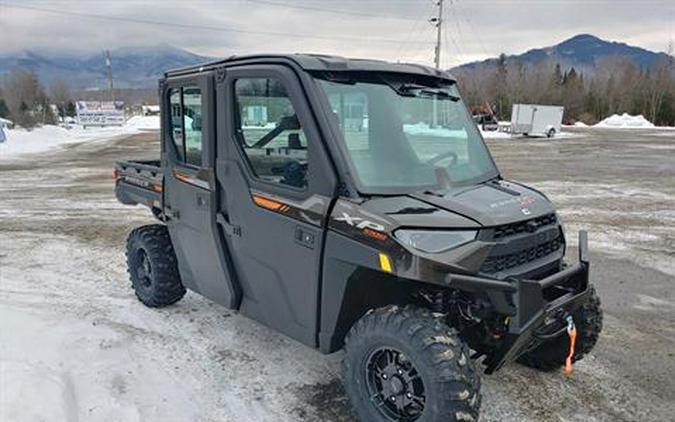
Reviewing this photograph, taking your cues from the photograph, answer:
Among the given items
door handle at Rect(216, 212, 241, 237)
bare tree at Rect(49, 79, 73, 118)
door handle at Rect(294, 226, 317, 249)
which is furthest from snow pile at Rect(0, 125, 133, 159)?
bare tree at Rect(49, 79, 73, 118)

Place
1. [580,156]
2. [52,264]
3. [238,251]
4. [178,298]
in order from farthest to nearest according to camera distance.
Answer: [580,156] < [52,264] < [178,298] < [238,251]

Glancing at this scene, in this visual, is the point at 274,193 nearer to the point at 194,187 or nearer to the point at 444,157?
the point at 194,187

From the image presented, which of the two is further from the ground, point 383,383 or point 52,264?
point 383,383

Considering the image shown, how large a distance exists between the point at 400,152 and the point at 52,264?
5403 mm

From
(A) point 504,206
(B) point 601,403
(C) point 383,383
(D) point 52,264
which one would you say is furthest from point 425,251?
(D) point 52,264

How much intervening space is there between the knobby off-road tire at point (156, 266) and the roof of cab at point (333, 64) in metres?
1.84

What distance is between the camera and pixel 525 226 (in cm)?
336

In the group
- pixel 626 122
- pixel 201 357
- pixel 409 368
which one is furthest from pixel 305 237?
pixel 626 122

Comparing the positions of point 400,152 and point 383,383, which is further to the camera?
point 400,152

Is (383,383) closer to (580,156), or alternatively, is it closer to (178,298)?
(178,298)

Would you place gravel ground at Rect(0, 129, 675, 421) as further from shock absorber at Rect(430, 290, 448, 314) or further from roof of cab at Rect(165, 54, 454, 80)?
roof of cab at Rect(165, 54, 454, 80)

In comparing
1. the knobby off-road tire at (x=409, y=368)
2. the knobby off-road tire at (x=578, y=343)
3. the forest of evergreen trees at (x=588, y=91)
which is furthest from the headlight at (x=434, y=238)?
the forest of evergreen trees at (x=588, y=91)

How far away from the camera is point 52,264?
7156 millimetres

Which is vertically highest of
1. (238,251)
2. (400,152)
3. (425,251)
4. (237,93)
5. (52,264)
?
(237,93)
